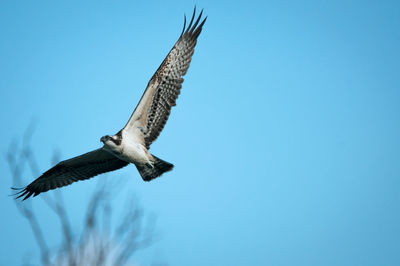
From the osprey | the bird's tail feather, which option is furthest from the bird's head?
the bird's tail feather

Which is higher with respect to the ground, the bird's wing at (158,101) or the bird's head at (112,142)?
the bird's wing at (158,101)

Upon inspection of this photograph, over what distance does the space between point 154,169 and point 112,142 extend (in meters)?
0.89

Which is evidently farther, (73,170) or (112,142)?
(73,170)

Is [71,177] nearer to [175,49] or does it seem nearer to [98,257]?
[175,49]

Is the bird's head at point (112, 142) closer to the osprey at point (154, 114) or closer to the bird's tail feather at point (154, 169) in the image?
the osprey at point (154, 114)

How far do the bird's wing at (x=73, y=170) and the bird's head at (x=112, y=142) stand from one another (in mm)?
917

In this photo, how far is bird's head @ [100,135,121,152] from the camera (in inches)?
283

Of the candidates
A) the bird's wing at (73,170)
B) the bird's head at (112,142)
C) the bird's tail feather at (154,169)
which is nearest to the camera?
the bird's head at (112,142)

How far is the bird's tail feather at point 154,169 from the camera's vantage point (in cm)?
755

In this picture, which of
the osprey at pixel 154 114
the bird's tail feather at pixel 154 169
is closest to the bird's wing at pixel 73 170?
the osprey at pixel 154 114

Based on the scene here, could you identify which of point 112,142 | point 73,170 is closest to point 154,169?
point 112,142

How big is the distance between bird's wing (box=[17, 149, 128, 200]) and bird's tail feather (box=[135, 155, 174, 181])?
80 cm

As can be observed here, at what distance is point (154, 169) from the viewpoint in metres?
7.63

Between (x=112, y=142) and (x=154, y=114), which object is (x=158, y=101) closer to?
(x=154, y=114)
